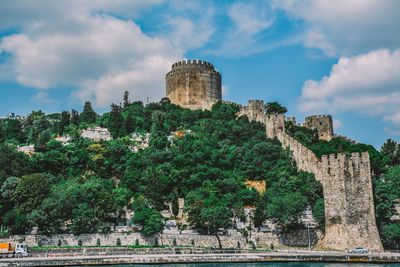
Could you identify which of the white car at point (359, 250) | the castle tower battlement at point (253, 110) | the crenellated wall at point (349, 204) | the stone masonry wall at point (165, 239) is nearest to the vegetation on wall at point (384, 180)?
the crenellated wall at point (349, 204)

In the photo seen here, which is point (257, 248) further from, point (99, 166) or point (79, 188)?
point (99, 166)

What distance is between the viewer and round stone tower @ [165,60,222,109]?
61906 mm

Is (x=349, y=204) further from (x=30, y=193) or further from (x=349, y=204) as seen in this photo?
(x=30, y=193)

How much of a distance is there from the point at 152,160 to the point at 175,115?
47.3 ft

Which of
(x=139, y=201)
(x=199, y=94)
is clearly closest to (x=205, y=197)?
(x=139, y=201)

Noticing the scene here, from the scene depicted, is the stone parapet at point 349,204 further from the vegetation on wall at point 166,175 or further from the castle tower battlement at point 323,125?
the castle tower battlement at point 323,125

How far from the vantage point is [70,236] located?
30.3 metres

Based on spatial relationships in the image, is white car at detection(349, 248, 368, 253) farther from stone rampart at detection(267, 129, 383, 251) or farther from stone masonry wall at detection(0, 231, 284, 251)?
stone masonry wall at detection(0, 231, 284, 251)

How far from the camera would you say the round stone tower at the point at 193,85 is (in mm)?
61906

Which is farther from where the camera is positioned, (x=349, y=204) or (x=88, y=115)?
(x=88, y=115)

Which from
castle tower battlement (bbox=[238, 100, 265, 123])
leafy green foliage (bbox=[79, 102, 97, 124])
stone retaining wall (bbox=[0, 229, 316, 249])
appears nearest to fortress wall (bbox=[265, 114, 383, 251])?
stone retaining wall (bbox=[0, 229, 316, 249])

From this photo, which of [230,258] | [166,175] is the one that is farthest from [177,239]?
[166,175]

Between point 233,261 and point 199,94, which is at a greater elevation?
point 199,94

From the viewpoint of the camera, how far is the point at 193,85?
2448 inches
